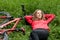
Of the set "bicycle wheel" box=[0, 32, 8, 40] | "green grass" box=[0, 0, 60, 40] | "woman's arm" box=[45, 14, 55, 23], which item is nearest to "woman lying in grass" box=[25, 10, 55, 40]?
"woman's arm" box=[45, 14, 55, 23]

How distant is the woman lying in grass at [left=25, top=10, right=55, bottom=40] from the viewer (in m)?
6.96

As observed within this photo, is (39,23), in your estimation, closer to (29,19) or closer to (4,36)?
(29,19)

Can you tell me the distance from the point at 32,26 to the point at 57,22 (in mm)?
946

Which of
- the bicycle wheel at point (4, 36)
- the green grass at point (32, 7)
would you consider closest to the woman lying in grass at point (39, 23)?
the green grass at point (32, 7)

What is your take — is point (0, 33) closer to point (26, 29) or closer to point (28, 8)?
point (26, 29)

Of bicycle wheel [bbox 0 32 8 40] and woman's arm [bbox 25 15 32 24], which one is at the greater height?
woman's arm [bbox 25 15 32 24]

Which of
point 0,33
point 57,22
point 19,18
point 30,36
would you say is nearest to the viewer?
point 0,33

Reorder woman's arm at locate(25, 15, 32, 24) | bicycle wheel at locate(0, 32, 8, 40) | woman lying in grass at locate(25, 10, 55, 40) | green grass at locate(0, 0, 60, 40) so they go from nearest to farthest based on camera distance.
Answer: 1. bicycle wheel at locate(0, 32, 8, 40)
2. woman lying in grass at locate(25, 10, 55, 40)
3. woman's arm at locate(25, 15, 32, 24)
4. green grass at locate(0, 0, 60, 40)

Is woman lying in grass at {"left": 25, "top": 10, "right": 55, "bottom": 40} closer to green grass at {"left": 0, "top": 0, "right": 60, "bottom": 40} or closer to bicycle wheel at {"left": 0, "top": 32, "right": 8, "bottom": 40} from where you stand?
green grass at {"left": 0, "top": 0, "right": 60, "bottom": 40}

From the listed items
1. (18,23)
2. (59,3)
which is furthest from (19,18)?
(59,3)

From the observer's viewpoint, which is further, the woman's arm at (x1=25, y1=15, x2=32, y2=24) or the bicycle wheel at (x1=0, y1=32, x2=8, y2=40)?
the woman's arm at (x1=25, y1=15, x2=32, y2=24)

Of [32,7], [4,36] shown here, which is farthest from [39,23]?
[4,36]

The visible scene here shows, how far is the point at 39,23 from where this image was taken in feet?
24.3

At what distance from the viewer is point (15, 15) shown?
27.3ft
